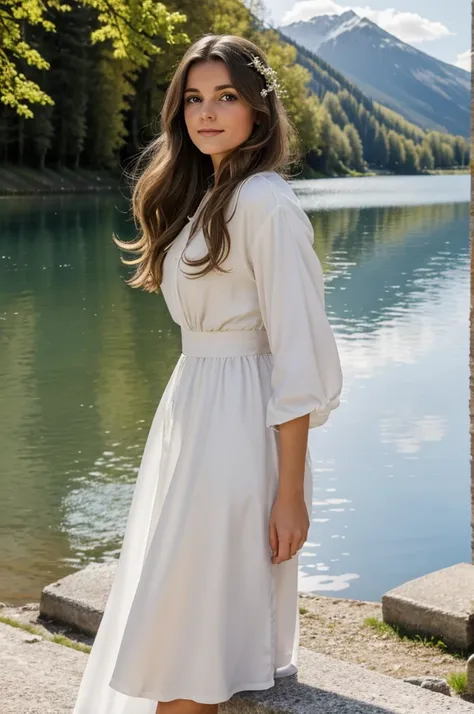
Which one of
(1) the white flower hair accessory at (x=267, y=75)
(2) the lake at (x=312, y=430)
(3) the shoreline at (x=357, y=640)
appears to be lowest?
(2) the lake at (x=312, y=430)

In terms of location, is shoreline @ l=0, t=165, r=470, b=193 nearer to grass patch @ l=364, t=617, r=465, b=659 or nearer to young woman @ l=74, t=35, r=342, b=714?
grass patch @ l=364, t=617, r=465, b=659

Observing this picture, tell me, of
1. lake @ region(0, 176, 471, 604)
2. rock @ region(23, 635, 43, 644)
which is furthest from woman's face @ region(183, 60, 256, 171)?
lake @ region(0, 176, 471, 604)

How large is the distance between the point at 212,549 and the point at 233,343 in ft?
1.39

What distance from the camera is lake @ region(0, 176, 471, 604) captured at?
21.7 feet

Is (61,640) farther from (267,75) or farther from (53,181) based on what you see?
(53,181)

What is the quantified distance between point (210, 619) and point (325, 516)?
525 cm

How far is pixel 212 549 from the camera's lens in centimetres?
218

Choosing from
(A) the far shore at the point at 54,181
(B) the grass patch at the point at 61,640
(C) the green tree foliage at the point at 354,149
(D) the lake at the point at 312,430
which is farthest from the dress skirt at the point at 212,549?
(C) the green tree foliage at the point at 354,149

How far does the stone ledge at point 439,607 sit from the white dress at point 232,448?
218cm

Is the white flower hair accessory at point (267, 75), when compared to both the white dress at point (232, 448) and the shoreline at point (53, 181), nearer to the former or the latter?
the white dress at point (232, 448)

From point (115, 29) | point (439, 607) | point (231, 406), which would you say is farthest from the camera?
point (115, 29)

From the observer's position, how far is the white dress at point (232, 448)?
210cm

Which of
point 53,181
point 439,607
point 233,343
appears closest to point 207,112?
point 233,343

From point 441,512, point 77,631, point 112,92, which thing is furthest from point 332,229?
point 77,631
